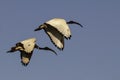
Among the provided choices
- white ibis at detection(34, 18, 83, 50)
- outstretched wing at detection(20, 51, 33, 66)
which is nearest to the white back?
outstretched wing at detection(20, 51, 33, 66)

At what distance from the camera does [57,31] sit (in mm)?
9883

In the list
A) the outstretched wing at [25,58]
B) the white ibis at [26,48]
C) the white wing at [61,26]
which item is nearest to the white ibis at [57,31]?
the white wing at [61,26]

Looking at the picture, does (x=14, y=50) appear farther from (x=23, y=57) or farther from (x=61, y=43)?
(x=61, y=43)

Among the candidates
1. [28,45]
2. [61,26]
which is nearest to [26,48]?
[28,45]

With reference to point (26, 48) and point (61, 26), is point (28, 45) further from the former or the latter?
point (61, 26)

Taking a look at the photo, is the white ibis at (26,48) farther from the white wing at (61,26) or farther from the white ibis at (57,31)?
the white wing at (61,26)

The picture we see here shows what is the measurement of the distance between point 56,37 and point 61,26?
509mm

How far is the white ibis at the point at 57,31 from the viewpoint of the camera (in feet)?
31.6

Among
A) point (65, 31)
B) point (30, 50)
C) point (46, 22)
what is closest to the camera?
point (30, 50)

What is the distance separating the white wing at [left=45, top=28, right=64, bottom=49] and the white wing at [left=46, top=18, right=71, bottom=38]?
204mm

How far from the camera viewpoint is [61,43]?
980cm

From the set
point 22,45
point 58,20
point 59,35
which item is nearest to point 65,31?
point 59,35

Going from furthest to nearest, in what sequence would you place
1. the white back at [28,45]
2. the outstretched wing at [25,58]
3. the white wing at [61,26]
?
the outstretched wing at [25,58] → the white wing at [61,26] → the white back at [28,45]

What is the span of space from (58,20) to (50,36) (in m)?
0.99
